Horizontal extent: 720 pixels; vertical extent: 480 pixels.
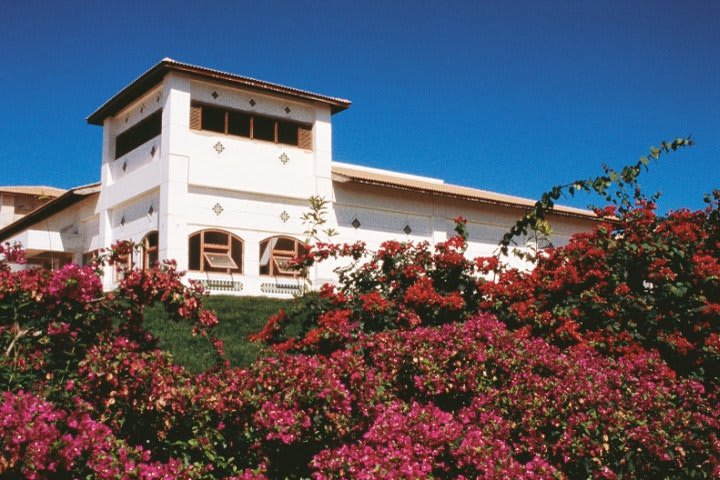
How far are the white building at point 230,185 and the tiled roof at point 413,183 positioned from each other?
0.07 m

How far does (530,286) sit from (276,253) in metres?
13.1

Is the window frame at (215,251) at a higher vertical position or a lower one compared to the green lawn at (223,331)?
higher

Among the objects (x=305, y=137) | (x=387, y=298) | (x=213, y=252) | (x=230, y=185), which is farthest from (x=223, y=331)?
(x=305, y=137)

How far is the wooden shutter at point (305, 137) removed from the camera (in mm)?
20578

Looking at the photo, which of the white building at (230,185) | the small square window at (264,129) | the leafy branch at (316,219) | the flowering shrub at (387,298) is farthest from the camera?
the small square window at (264,129)

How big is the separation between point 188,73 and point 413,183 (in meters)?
7.60

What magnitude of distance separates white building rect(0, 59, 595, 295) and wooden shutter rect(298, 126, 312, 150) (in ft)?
0.09

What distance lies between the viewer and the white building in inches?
737

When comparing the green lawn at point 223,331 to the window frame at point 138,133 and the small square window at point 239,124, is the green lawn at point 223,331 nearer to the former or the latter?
the small square window at point 239,124

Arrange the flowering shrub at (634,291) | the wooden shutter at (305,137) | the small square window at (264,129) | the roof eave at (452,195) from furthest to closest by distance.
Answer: the wooden shutter at (305,137) → the roof eave at (452,195) → the small square window at (264,129) → the flowering shrub at (634,291)

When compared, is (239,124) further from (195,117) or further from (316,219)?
(316,219)

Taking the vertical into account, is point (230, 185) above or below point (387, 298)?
above

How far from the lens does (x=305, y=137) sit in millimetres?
20688

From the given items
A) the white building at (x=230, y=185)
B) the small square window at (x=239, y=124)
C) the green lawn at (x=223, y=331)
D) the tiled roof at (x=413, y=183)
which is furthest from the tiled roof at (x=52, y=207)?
the green lawn at (x=223, y=331)
